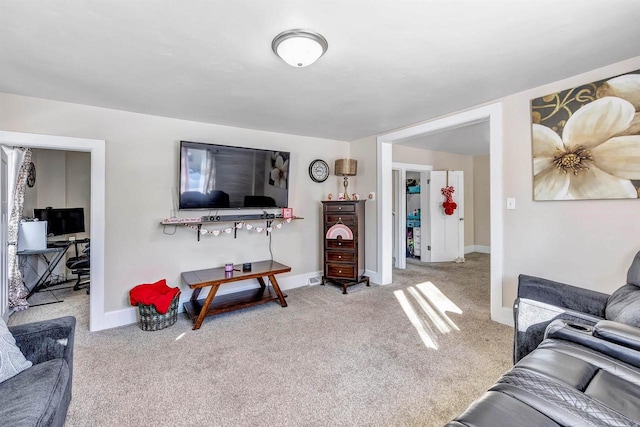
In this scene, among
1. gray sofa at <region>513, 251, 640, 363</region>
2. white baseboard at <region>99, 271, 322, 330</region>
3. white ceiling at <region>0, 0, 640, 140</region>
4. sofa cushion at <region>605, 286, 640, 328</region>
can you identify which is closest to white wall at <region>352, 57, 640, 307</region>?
white ceiling at <region>0, 0, 640, 140</region>

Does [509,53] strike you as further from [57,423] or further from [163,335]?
[163,335]

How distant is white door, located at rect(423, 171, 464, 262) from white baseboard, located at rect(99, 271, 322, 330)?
286cm

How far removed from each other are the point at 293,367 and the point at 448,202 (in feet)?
16.1

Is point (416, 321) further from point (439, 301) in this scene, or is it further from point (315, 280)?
point (315, 280)

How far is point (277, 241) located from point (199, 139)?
1.66 m

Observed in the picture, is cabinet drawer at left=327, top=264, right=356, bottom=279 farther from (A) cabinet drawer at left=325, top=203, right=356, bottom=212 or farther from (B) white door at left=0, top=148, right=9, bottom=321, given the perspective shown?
(B) white door at left=0, top=148, right=9, bottom=321

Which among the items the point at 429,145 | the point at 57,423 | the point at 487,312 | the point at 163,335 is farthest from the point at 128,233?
the point at 429,145

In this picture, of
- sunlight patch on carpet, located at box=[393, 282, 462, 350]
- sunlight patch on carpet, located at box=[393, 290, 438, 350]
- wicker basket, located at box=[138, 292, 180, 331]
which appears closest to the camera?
sunlight patch on carpet, located at box=[393, 290, 438, 350]

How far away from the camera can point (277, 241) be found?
4.12m

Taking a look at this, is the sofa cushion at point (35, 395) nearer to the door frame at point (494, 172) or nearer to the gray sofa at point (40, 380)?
the gray sofa at point (40, 380)

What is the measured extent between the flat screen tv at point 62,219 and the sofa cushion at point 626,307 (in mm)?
5859

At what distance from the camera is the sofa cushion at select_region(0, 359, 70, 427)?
3.49 ft

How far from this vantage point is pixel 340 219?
13.6 feet

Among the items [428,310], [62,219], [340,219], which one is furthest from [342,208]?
[62,219]
